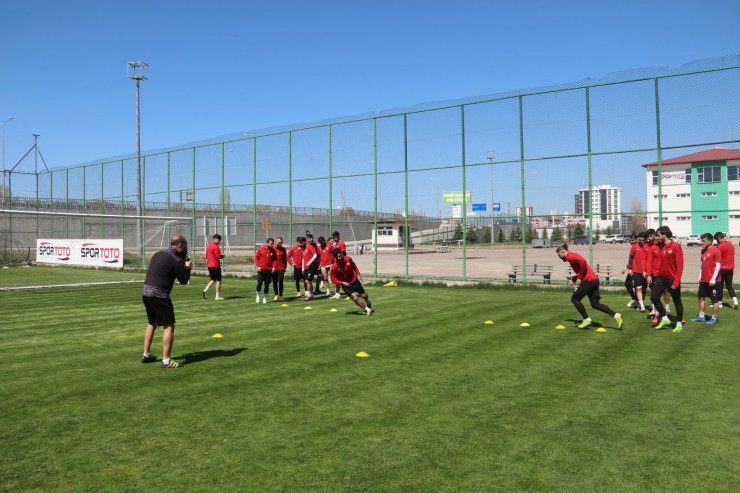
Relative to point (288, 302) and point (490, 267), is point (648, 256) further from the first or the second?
point (490, 267)

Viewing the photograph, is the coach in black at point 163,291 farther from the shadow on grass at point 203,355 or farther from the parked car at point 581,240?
the parked car at point 581,240

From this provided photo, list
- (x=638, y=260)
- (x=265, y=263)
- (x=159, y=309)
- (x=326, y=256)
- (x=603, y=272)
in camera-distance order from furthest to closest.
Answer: (x=603, y=272) < (x=326, y=256) < (x=265, y=263) < (x=638, y=260) < (x=159, y=309)

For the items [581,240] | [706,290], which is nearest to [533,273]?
[581,240]

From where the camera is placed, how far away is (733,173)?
1850 centimetres

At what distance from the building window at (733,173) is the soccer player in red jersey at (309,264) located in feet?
45.6

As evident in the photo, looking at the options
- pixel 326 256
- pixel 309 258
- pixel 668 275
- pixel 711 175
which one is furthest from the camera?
pixel 326 256

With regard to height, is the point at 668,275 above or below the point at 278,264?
below

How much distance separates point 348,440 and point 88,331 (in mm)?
8614

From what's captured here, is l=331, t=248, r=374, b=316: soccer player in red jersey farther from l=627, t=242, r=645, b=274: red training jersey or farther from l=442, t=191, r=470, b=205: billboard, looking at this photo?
l=442, t=191, r=470, b=205: billboard

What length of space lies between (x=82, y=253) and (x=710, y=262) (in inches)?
1276

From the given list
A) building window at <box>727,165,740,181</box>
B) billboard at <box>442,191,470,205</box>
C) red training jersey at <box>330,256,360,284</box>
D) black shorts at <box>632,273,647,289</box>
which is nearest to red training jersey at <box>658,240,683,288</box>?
black shorts at <box>632,273,647,289</box>

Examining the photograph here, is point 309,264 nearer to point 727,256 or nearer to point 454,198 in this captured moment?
point 454,198

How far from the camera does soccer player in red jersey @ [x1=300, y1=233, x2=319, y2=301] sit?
18094 millimetres

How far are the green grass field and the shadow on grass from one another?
5 cm
